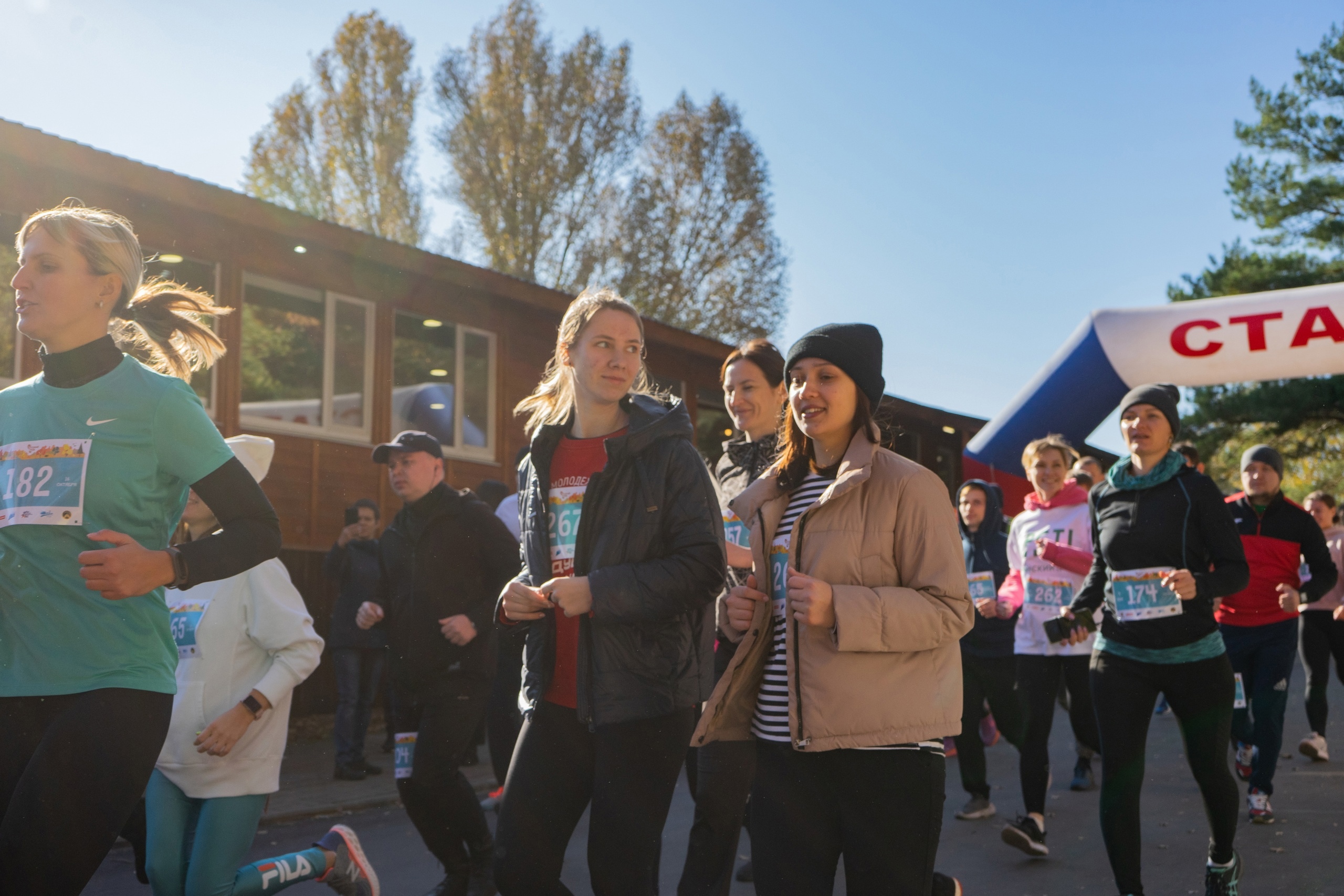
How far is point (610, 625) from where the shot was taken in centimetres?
341

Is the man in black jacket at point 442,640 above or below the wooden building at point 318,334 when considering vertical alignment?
below

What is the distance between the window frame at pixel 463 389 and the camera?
15125 mm

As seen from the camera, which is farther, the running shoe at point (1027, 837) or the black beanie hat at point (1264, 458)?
the black beanie hat at point (1264, 458)

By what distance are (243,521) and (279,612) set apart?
1342 millimetres

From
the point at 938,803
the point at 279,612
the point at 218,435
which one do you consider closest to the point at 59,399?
the point at 218,435

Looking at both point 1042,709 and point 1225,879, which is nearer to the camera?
point 1225,879

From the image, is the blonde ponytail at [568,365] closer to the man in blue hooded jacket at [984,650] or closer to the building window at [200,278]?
the man in blue hooded jacket at [984,650]

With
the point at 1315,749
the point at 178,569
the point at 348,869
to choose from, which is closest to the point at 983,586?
the point at 1315,749

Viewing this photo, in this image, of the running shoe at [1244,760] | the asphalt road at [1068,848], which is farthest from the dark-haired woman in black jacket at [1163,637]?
the running shoe at [1244,760]

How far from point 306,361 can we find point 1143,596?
10742mm

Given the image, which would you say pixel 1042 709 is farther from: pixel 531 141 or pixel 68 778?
pixel 531 141

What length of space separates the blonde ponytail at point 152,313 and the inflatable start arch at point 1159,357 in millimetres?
6779

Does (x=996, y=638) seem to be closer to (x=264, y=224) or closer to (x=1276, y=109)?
(x=264, y=224)

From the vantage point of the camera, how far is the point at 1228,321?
8633mm
